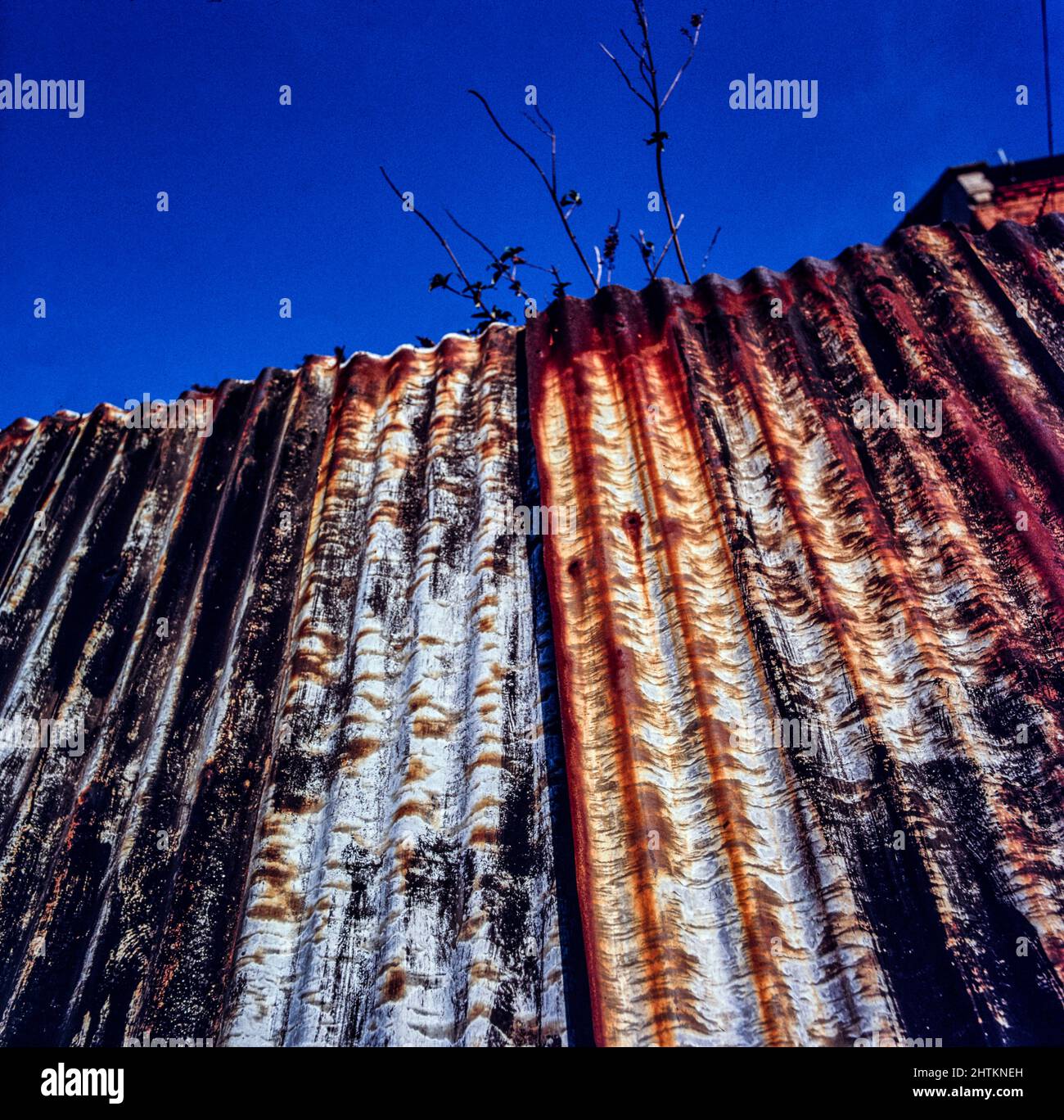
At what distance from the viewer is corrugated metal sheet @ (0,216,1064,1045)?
1.77m

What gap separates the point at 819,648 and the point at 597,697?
0.64 meters

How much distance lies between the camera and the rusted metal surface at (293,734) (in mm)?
1948

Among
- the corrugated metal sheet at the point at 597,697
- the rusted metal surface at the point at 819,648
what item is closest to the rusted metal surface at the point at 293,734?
the corrugated metal sheet at the point at 597,697

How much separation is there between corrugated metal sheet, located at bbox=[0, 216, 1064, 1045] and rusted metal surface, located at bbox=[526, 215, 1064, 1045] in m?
0.01

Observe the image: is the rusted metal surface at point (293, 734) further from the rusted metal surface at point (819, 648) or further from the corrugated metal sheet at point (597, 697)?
the rusted metal surface at point (819, 648)

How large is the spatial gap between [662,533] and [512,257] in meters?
5.49

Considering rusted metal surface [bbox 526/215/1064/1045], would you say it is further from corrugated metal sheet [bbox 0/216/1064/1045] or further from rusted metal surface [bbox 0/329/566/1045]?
rusted metal surface [bbox 0/329/566/1045]

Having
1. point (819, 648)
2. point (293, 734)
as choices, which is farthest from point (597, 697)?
point (293, 734)

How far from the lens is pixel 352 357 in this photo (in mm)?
3920

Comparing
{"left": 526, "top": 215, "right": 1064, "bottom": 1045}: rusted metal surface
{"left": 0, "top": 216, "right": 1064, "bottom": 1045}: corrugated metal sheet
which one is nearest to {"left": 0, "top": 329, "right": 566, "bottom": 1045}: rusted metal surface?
{"left": 0, "top": 216, "right": 1064, "bottom": 1045}: corrugated metal sheet

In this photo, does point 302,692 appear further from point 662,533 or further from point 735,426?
point 735,426

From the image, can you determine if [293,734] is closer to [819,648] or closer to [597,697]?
[597,697]

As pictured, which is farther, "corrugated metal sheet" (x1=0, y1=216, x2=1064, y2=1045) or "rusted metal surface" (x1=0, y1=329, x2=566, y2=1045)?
"rusted metal surface" (x1=0, y1=329, x2=566, y2=1045)

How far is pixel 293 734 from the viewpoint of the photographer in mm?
2465
